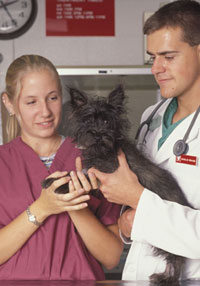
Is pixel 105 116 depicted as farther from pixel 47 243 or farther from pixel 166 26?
pixel 47 243

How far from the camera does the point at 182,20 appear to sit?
1486mm

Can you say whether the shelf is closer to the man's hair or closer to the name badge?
the man's hair

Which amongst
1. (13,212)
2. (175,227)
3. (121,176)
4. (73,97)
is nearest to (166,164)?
(121,176)

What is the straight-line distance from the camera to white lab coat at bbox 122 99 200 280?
132 centimetres

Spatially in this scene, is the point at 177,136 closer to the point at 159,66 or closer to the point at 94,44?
the point at 159,66

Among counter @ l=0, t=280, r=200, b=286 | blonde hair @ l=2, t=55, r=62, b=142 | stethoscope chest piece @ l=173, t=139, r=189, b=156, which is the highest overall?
blonde hair @ l=2, t=55, r=62, b=142

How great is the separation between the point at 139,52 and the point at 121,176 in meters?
2.56

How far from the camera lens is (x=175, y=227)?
132cm

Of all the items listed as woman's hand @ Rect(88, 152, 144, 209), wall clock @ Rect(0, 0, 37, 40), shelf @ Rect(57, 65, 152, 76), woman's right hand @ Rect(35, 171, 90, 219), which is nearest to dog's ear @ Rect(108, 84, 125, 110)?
woman's hand @ Rect(88, 152, 144, 209)

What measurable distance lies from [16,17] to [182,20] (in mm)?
2638

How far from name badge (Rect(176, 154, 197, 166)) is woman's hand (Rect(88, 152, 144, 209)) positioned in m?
0.17

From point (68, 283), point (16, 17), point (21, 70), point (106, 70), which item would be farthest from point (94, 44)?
point (68, 283)

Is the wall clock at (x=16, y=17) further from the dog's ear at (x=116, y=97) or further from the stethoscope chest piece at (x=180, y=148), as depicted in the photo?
the stethoscope chest piece at (x=180, y=148)

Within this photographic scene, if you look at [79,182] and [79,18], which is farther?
[79,18]
